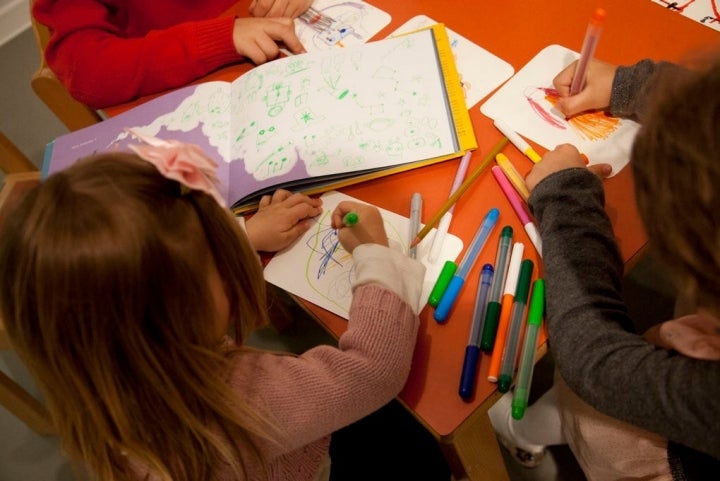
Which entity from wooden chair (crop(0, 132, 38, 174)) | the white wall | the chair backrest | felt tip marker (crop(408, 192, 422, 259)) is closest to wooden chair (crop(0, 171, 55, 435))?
wooden chair (crop(0, 132, 38, 174))

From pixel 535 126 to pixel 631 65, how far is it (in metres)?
0.15

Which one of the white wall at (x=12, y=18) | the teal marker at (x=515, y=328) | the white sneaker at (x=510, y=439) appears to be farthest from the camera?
the white wall at (x=12, y=18)

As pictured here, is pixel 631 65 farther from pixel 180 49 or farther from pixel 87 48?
pixel 87 48

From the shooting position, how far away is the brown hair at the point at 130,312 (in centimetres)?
43

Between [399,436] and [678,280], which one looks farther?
[399,436]

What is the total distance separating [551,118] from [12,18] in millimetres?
2041

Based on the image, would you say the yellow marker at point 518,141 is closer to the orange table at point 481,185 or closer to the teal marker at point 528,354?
the orange table at point 481,185

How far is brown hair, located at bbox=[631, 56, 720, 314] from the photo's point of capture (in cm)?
37

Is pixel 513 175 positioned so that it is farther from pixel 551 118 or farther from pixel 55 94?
pixel 55 94

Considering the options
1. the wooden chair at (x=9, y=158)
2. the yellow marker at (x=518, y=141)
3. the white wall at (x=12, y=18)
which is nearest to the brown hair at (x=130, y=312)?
the yellow marker at (x=518, y=141)

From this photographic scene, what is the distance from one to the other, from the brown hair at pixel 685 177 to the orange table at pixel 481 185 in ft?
A: 0.28

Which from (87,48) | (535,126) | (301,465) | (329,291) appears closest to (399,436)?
(301,465)

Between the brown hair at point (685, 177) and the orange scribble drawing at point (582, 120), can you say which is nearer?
the brown hair at point (685, 177)

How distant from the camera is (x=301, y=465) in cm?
69
